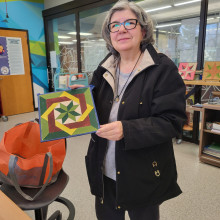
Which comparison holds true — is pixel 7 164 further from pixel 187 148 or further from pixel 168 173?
pixel 187 148

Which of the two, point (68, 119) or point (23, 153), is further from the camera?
point (23, 153)

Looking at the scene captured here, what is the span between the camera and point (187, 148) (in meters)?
3.16

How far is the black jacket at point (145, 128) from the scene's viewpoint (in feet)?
2.86

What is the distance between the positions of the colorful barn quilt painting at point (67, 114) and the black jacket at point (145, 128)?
94 mm

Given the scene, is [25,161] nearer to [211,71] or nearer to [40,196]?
[40,196]

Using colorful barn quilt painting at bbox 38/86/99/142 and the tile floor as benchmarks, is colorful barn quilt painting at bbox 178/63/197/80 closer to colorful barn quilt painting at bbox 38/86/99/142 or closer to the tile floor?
the tile floor

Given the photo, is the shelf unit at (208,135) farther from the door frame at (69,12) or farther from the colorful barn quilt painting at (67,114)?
the door frame at (69,12)

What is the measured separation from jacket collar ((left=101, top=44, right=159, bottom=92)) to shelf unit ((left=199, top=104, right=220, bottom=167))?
1.85 metres

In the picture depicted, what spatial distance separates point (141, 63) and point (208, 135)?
90.0 inches

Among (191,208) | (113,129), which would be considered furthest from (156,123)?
(191,208)

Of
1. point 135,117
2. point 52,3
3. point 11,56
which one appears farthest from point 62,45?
point 135,117

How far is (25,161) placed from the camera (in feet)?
3.53

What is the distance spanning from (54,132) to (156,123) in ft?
1.52

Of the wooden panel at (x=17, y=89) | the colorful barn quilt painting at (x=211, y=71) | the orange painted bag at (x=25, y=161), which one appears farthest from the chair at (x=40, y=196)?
the wooden panel at (x=17, y=89)
